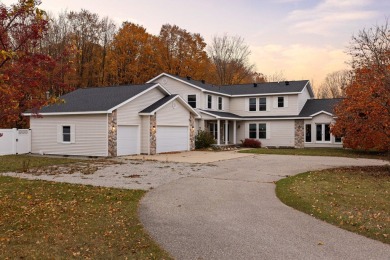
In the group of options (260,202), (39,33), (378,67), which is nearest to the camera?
(39,33)

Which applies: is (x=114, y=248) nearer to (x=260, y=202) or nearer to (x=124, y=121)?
(x=260, y=202)

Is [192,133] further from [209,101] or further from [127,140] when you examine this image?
[127,140]

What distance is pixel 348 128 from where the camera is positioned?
16.2m

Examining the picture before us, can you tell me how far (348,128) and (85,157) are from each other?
592 inches

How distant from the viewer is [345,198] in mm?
9922

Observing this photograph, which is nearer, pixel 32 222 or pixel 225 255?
pixel 225 255

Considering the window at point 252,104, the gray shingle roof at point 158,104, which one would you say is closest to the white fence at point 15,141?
the gray shingle roof at point 158,104

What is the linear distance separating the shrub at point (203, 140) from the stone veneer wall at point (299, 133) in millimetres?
8320

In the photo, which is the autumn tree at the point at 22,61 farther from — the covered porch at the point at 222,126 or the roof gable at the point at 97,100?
the covered porch at the point at 222,126

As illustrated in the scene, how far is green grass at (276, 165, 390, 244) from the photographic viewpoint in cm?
733

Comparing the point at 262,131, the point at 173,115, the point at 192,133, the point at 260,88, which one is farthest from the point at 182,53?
the point at 173,115

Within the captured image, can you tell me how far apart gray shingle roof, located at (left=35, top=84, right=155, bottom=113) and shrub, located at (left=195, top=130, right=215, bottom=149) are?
6917 mm

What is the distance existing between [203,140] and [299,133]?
943 cm

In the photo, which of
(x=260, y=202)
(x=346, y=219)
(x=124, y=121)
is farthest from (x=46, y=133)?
(x=346, y=219)
